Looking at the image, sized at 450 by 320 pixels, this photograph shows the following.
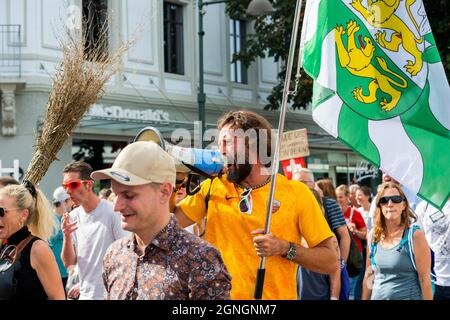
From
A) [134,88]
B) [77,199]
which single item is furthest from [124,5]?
[77,199]

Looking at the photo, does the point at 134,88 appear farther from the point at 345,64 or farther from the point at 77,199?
the point at 345,64

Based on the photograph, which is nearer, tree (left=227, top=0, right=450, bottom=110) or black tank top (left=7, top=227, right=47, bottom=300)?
black tank top (left=7, top=227, right=47, bottom=300)

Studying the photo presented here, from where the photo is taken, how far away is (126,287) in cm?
284

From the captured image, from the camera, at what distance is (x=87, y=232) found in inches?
263

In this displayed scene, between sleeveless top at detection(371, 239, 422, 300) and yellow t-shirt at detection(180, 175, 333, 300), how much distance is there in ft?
7.28

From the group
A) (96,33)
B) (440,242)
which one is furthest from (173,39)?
(440,242)

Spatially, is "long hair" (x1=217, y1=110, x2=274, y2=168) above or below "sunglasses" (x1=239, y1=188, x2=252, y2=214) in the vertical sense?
above

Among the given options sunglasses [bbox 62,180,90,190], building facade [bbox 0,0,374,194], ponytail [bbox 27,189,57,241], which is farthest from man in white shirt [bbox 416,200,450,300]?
building facade [bbox 0,0,374,194]

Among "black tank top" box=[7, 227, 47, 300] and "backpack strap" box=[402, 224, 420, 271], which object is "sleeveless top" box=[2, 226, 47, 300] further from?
"backpack strap" box=[402, 224, 420, 271]

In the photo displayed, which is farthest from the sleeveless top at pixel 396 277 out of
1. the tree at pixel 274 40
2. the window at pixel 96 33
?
the tree at pixel 274 40

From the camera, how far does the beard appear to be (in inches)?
161

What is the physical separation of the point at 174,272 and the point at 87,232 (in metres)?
4.04

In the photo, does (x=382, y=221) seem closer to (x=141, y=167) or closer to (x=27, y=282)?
(x=27, y=282)

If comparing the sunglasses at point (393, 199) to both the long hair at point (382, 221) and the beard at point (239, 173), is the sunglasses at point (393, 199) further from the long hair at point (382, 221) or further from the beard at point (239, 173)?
the beard at point (239, 173)
